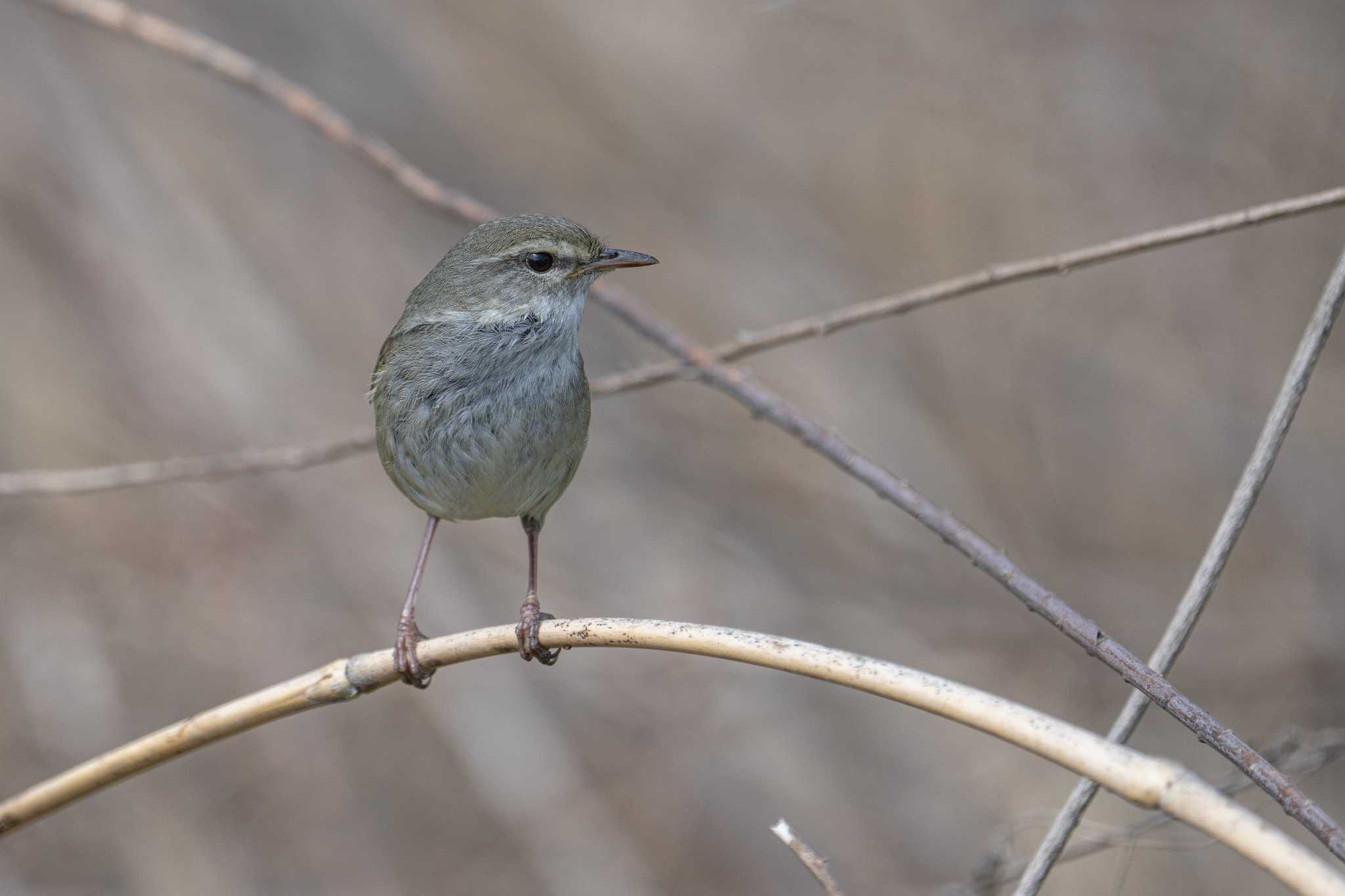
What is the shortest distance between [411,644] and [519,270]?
1007 millimetres

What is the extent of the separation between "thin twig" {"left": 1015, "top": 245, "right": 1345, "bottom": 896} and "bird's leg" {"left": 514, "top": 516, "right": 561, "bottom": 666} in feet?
3.38

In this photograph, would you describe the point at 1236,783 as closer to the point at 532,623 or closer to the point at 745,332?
the point at 745,332

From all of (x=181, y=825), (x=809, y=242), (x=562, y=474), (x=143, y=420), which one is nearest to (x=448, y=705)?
(x=181, y=825)

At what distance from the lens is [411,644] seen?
3008 millimetres

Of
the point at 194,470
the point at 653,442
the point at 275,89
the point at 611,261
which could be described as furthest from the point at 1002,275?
the point at 653,442

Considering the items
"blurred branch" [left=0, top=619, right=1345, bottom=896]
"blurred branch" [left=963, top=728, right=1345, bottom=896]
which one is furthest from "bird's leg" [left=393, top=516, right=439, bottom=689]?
"blurred branch" [left=963, top=728, right=1345, bottom=896]

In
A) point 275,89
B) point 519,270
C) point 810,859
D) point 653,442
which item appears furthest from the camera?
point 653,442

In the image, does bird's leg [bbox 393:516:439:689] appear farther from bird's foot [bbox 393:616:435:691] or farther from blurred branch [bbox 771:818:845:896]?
blurred branch [bbox 771:818:845:896]

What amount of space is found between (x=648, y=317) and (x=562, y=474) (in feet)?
1.67

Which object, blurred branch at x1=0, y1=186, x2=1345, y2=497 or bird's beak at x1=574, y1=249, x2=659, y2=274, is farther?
bird's beak at x1=574, y1=249, x2=659, y2=274

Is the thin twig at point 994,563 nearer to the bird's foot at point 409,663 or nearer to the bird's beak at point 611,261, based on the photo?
the bird's beak at point 611,261

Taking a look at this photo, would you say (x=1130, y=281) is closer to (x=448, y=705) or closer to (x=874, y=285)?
(x=874, y=285)

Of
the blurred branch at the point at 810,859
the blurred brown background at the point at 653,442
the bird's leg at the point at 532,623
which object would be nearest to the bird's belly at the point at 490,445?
the bird's leg at the point at 532,623

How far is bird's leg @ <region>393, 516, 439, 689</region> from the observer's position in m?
2.70
